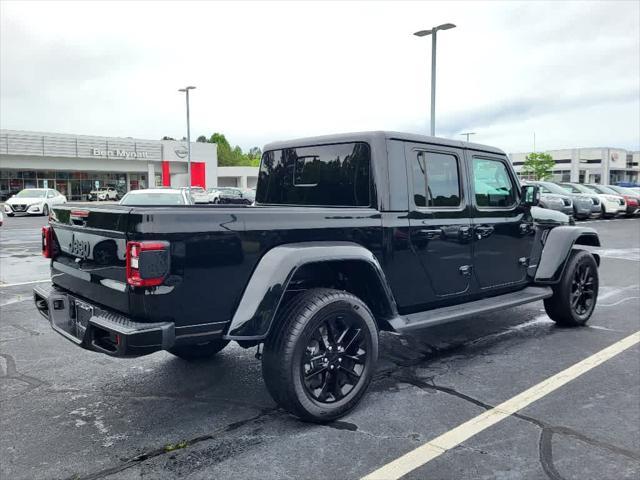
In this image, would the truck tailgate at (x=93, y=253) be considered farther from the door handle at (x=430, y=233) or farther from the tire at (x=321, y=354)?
the door handle at (x=430, y=233)

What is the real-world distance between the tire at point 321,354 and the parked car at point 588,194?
21.6 meters

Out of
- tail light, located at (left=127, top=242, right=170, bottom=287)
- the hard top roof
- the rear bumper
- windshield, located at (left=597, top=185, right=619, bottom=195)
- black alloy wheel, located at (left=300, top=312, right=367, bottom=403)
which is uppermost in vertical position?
the hard top roof

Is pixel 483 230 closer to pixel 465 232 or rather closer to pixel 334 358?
pixel 465 232

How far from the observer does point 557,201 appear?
20.1m

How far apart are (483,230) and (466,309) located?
28.6 inches

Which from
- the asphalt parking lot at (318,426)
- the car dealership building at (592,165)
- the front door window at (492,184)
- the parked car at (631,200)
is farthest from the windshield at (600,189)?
the car dealership building at (592,165)

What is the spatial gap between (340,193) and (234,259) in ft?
4.47

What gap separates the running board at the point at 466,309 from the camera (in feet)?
12.9

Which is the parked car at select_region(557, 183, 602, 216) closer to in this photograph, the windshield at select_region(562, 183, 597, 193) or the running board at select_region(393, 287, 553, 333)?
the windshield at select_region(562, 183, 597, 193)

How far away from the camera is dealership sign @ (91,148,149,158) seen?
48.4 metres

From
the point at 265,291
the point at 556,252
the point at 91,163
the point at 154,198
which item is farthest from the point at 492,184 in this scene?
the point at 91,163

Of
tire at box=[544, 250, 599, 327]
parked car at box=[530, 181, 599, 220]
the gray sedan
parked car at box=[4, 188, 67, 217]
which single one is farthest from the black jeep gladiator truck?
parked car at box=[4, 188, 67, 217]

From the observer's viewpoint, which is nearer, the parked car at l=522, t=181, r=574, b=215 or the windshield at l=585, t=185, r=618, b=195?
the parked car at l=522, t=181, r=574, b=215

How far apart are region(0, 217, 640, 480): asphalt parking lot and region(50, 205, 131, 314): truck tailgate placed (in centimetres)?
81
